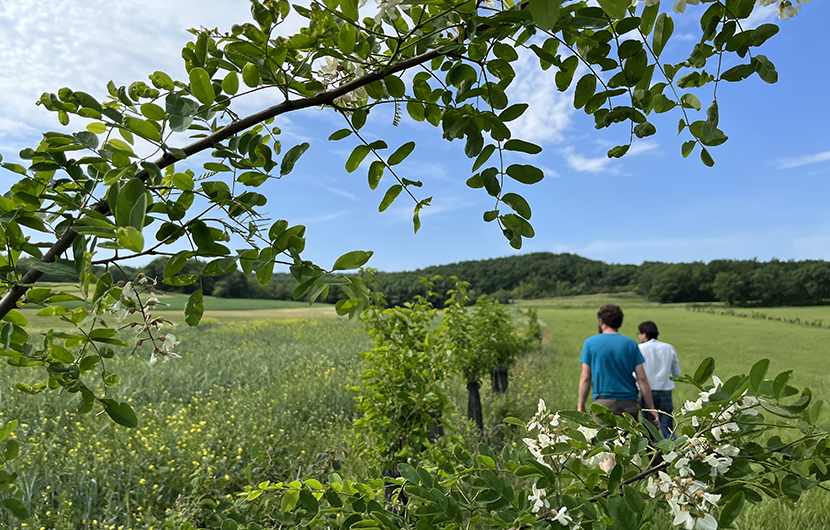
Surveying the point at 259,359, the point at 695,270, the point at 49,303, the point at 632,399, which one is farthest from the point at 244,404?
→ the point at 695,270

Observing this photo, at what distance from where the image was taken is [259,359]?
362 inches

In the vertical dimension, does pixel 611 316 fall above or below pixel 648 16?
below

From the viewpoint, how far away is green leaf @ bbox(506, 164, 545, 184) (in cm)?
91

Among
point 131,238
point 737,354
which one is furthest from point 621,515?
point 737,354

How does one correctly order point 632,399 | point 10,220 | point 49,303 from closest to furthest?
point 10,220 < point 49,303 < point 632,399

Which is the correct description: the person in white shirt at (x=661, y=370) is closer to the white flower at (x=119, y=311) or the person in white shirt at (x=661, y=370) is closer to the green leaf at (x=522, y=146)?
the green leaf at (x=522, y=146)

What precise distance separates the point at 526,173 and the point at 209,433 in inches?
185

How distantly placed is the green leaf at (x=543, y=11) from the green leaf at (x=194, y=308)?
696 mm

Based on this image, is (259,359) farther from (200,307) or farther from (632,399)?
(200,307)

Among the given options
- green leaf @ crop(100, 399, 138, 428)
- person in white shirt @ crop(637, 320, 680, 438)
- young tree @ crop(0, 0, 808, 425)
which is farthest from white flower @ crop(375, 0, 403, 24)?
person in white shirt @ crop(637, 320, 680, 438)

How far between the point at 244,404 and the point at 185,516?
3570mm

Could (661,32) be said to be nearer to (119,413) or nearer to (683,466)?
(683,466)

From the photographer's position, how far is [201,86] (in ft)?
2.37

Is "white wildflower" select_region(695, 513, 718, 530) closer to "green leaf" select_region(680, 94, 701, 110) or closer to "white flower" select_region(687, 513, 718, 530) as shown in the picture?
"white flower" select_region(687, 513, 718, 530)
